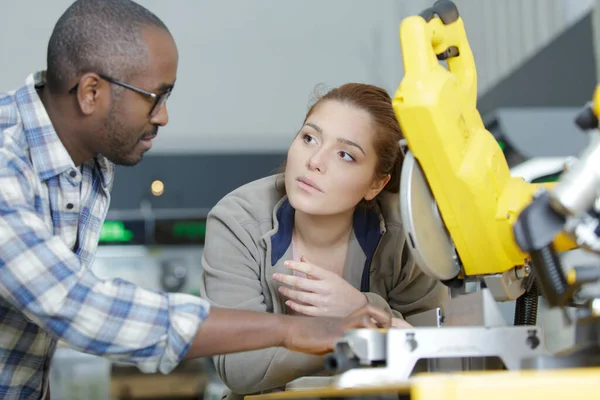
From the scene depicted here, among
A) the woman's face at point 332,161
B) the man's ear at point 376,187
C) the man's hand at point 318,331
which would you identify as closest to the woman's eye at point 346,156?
the woman's face at point 332,161

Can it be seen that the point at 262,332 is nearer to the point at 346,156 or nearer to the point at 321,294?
the point at 321,294

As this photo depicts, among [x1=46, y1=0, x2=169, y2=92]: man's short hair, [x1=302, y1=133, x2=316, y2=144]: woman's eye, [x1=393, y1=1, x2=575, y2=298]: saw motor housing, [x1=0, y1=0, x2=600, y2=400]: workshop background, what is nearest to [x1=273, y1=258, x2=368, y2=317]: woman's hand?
[x1=393, y1=1, x2=575, y2=298]: saw motor housing

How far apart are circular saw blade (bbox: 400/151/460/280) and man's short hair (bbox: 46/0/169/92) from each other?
510mm

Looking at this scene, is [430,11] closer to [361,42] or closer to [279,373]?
[279,373]

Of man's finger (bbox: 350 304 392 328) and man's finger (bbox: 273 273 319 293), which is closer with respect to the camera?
man's finger (bbox: 350 304 392 328)

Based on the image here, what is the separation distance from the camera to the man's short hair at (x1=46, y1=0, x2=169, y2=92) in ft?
4.53

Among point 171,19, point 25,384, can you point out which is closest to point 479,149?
point 25,384

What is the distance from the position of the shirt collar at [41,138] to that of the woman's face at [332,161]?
0.46 meters

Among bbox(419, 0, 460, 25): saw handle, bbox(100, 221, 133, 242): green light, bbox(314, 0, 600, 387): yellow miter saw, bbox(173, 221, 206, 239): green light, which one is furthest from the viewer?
bbox(173, 221, 206, 239): green light

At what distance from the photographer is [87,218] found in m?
1.53

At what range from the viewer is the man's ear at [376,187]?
1.79m

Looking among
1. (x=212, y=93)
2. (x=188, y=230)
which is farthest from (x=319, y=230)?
(x=188, y=230)

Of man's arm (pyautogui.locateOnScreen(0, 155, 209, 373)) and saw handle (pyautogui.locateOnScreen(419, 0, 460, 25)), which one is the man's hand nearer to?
man's arm (pyautogui.locateOnScreen(0, 155, 209, 373))

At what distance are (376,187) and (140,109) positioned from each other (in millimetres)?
625
